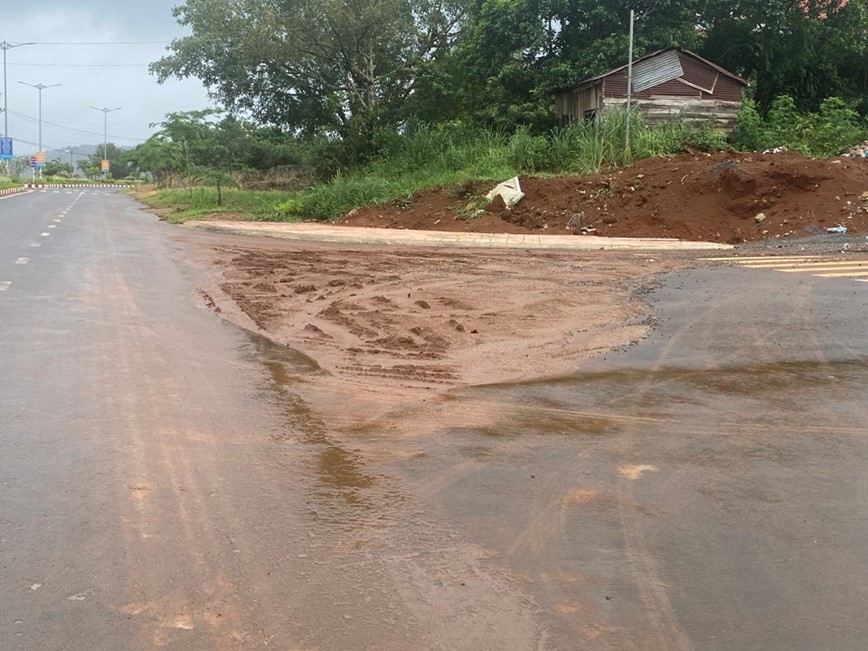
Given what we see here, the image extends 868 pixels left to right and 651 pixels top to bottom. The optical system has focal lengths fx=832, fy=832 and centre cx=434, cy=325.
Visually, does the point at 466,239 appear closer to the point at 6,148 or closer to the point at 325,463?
Result: the point at 325,463

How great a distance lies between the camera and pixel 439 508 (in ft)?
13.9

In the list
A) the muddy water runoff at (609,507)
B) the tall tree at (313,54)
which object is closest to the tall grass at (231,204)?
the tall tree at (313,54)

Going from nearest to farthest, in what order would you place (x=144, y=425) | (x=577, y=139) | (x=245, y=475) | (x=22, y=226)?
(x=245, y=475) → (x=144, y=425) → (x=22, y=226) → (x=577, y=139)

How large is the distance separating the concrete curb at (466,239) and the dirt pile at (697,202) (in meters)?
1.14

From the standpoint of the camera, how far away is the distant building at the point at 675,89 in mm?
25766

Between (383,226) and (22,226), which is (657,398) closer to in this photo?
(383,226)

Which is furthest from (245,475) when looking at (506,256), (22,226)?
(22,226)

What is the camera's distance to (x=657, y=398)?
633 cm

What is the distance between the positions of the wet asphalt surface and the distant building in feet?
64.1

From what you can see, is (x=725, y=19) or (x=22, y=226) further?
(x=725, y=19)

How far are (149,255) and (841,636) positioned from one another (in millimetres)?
14575

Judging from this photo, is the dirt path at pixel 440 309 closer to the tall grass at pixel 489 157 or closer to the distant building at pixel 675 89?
the tall grass at pixel 489 157

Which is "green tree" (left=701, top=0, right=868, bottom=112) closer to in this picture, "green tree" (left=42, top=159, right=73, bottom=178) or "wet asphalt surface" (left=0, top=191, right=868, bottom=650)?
"wet asphalt surface" (left=0, top=191, right=868, bottom=650)

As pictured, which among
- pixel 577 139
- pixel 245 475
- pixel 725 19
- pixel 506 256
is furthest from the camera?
pixel 725 19
